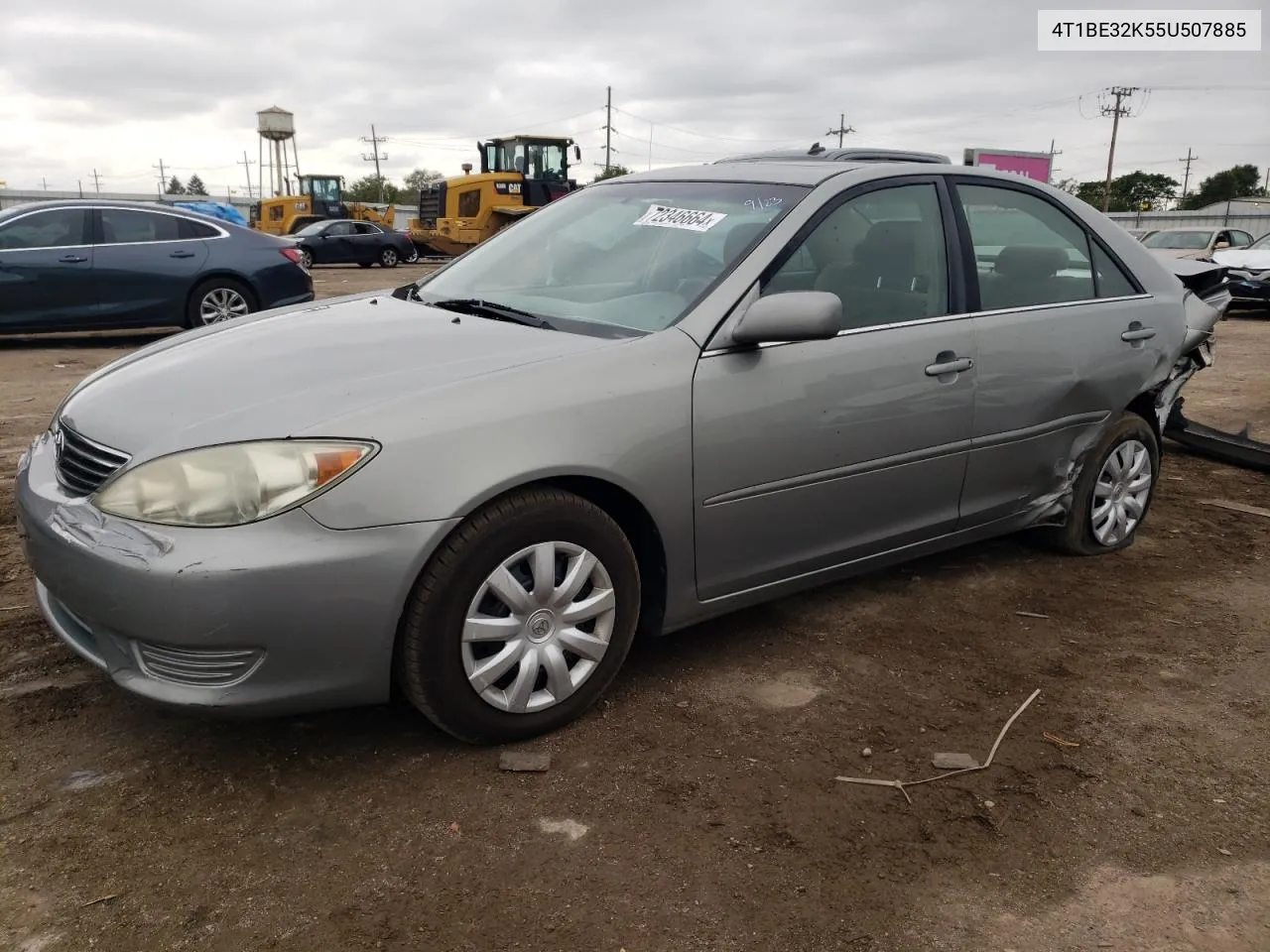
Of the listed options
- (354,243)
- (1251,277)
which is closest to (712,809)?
(1251,277)

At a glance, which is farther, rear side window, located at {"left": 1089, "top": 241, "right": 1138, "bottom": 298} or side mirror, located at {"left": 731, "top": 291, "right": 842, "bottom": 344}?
rear side window, located at {"left": 1089, "top": 241, "right": 1138, "bottom": 298}

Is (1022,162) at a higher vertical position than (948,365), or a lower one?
higher

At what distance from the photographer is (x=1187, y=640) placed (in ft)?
11.8

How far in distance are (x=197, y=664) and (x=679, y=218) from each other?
80.6 inches

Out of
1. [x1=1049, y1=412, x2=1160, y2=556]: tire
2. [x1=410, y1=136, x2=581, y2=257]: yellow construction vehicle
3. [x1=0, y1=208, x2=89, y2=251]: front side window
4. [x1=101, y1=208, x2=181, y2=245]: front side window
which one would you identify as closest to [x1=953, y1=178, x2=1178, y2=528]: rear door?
[x1=1049, y1=412, x2=1160, y2=556]: tire

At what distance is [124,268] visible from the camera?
945cm

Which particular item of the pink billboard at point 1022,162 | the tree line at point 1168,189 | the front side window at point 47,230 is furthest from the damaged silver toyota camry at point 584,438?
the tree line at point 1168,189

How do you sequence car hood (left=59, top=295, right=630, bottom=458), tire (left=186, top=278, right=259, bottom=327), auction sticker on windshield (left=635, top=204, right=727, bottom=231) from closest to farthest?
car hood (left=59, top=295, right=630, bottom=458), auction sticker on windshield (left=635, top=204, right=727, bottom=231), tire (left=186, top=278, right=259, bottom=327)

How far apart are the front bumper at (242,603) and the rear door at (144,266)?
7.81 metres

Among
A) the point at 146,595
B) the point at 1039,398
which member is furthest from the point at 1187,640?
the point at 146,595

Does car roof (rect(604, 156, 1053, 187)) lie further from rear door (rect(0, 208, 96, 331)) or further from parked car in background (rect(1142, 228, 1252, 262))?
parked car in background (rect(1142, 228, 1252, 262))

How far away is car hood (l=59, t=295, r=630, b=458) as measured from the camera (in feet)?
8.18

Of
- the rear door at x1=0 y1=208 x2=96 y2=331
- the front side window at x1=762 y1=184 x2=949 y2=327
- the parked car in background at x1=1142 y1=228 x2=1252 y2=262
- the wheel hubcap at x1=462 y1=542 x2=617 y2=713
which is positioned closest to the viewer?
the wheel hubcap at x1=462 y1=542 x2=617 y2=713

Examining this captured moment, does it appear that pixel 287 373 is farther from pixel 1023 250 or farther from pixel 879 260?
pixel 1023 250
